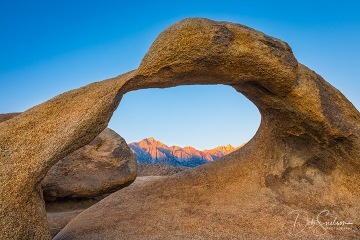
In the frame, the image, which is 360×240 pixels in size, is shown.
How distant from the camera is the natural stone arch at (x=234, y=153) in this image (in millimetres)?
5246

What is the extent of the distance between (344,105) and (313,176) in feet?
5.97

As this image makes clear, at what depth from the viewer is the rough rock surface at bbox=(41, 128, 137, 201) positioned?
10.5 m

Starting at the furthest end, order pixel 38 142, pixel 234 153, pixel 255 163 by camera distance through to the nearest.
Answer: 1. pixel 234 153
2. pixel 255 163
3. pixel 38 142

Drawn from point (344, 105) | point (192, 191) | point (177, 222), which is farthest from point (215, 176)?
point (344, 105)

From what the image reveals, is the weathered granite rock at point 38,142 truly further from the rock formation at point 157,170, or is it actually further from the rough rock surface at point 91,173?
the rock formation at point 157,170

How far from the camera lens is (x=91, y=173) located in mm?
10750

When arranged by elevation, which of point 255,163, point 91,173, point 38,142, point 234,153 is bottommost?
point 91,173
